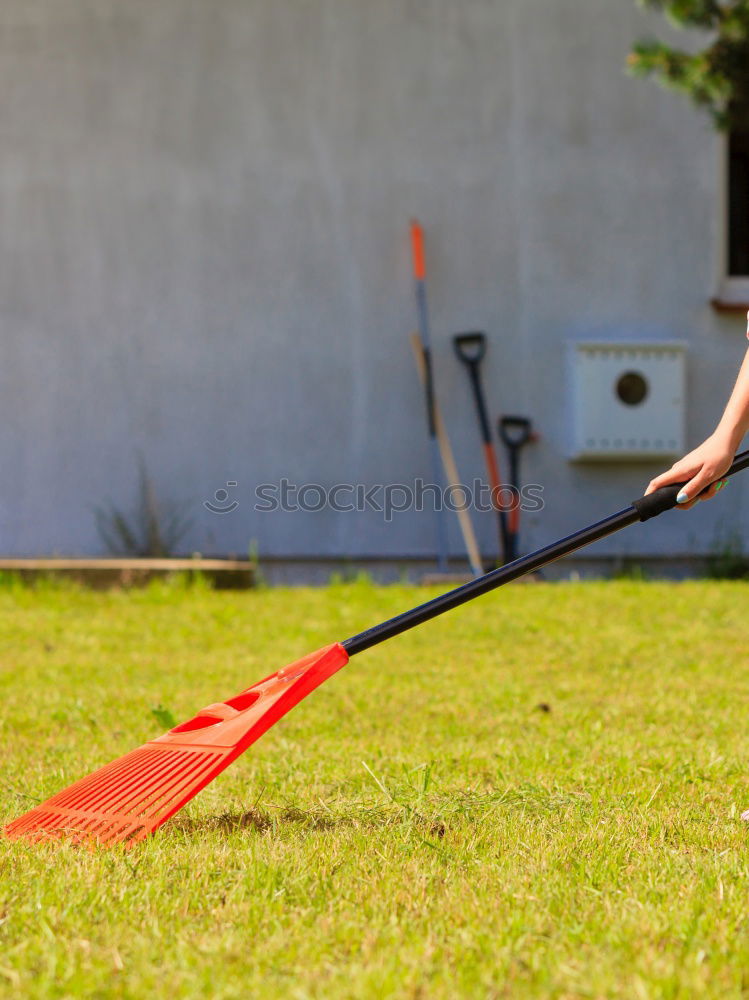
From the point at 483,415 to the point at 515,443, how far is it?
10.3 inches

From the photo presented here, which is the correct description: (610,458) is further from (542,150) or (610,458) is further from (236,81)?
(236,81)

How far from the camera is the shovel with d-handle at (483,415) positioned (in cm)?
646

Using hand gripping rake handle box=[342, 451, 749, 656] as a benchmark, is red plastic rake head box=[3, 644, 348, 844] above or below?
below

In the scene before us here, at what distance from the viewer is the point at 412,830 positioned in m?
1.91

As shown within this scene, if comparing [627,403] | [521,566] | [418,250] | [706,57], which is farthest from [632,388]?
[521,566]

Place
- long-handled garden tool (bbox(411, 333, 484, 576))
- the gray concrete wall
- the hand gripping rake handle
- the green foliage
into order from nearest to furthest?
the hand gripping rake handle, the green foliage, long-handled garden tool (bbox(411, 333, 484, 576)), the gray concrete wall

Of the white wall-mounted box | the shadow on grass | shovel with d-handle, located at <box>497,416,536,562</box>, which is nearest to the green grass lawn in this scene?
the shadow on grass

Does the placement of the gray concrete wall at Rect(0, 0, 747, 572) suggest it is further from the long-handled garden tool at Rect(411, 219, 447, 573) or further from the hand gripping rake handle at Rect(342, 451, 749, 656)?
the hand gripping rake handle at Rect(342, 451, 749, 656)

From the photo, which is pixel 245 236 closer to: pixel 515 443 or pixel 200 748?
pixel 515 443

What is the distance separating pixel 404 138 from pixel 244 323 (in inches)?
53.0

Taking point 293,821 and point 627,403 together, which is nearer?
point 293,821

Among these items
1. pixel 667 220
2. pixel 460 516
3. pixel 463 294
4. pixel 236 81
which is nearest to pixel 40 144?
pixel 236 81

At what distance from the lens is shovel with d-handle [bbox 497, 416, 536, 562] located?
21.6ft

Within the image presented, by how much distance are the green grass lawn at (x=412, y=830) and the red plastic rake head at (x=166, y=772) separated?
62 mm
